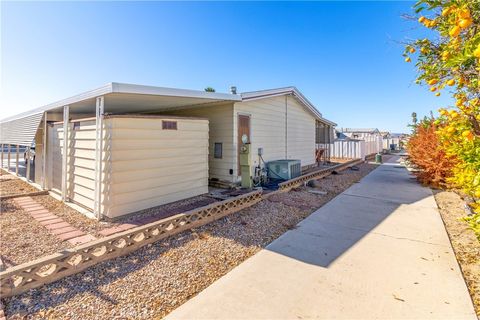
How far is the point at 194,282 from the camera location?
2.95 metres

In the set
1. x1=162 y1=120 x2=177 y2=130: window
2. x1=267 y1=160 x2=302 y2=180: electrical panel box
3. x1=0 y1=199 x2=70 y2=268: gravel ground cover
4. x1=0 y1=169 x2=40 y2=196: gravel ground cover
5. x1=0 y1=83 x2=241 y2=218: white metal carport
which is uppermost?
x1=0 y1=83 x2=241 y2=218: white metal carport

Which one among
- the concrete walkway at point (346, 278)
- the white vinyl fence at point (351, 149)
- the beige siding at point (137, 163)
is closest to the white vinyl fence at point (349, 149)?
the white vinyl fence at point (351, 149)

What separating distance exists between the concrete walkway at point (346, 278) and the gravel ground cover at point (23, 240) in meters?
2.76

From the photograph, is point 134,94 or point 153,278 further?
point 134,94

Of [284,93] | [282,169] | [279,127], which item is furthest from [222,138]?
[284,93]

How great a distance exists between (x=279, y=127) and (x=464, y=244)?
7.12 metres

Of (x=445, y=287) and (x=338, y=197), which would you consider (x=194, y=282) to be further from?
(x=338, y=197)

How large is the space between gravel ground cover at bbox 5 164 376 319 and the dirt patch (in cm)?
274

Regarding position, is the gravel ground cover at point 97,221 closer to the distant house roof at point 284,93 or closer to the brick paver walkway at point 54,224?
the brick paver walkway at point 54,224

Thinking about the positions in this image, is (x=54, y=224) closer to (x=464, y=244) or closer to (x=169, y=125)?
(x=169, y=125)

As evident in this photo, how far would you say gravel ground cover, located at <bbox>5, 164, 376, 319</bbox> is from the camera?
8.00ft

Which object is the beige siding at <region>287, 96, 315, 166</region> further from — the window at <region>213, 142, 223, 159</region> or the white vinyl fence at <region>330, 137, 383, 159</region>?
the white vinyl fence at <region>330, 137, 383, 159</region>

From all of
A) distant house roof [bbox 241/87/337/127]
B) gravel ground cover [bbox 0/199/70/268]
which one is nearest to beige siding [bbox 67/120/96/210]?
gravel ground cover [bbox 0/199/70/268]

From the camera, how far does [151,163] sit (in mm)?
5555
